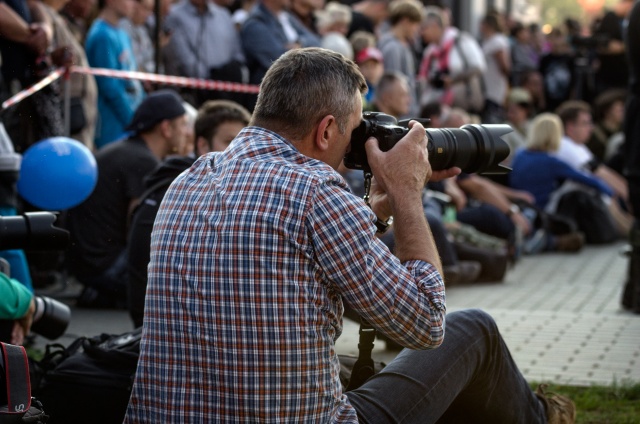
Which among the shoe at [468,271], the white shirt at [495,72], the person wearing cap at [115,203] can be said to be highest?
the person wearing cap at [115,203]

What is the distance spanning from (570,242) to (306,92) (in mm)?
8486

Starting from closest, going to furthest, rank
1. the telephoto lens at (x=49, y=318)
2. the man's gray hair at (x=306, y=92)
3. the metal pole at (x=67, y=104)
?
the man's gray hair at (x=306, y=92) < the telephoto lens at (x=49, y=318) < the metal pole at (x=67, y=104)

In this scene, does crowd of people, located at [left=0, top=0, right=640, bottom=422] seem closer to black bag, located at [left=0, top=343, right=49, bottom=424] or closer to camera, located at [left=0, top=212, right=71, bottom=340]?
black bag, located at [left=0, top=343, right=49, bottom=424]

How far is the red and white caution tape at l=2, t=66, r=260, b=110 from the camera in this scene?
7.03 meters

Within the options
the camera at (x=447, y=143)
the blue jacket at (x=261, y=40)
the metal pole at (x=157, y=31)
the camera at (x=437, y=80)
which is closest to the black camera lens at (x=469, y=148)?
the camera at (x=447, y=143)

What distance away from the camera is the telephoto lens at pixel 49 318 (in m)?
4.82

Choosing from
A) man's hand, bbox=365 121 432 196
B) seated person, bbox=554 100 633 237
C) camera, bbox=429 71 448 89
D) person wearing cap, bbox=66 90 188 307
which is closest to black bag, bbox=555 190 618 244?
seated person, bbox=554 100 633 237

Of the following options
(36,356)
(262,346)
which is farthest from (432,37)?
(262,346)

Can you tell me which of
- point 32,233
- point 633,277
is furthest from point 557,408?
point 633,277

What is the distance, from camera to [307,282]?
294cm

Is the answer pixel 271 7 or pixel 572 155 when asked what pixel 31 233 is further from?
pixel 572 155

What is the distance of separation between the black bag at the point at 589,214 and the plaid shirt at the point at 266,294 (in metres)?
8.81

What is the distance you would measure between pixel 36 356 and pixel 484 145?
2.94m

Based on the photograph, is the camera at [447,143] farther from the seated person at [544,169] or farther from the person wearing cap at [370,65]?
the seated person at [544,169]
